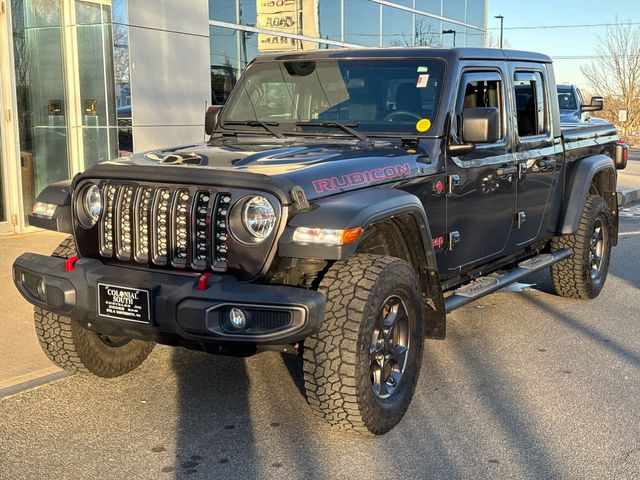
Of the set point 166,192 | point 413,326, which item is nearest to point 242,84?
point 166,192

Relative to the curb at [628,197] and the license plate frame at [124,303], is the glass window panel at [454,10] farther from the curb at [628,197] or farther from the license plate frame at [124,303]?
the license plate frame at [124,303]

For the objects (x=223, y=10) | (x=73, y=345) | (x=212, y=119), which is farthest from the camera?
(x=223, y=10)

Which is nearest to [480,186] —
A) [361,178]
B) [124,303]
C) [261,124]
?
[361,178]

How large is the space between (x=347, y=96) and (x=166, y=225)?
1.77 metres

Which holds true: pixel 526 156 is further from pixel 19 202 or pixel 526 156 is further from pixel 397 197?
pixel 19 202

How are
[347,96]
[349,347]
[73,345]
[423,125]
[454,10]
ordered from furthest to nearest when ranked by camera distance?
[454,10] → [347,96] → [423,125] → [73,345] → [349,347]

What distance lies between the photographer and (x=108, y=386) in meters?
4.75

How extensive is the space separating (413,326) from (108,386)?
1827 millimetres

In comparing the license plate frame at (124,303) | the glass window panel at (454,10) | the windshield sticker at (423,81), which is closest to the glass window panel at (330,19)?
the glass window panel at (454,10)

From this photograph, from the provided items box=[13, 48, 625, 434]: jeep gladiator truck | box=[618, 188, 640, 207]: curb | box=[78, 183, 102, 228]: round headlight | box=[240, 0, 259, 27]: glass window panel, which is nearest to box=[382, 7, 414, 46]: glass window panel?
box=[240, 0, 259, 27]: glass window panel

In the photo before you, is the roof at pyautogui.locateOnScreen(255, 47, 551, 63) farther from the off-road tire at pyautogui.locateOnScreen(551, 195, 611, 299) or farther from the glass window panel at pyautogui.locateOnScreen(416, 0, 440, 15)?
the glass window panel at pyautogui.locateOnScreen(416, 0, 440, 15)

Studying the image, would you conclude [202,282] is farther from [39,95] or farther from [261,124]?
[39,95]

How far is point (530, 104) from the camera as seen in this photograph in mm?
6070

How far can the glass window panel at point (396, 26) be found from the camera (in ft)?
56.3
